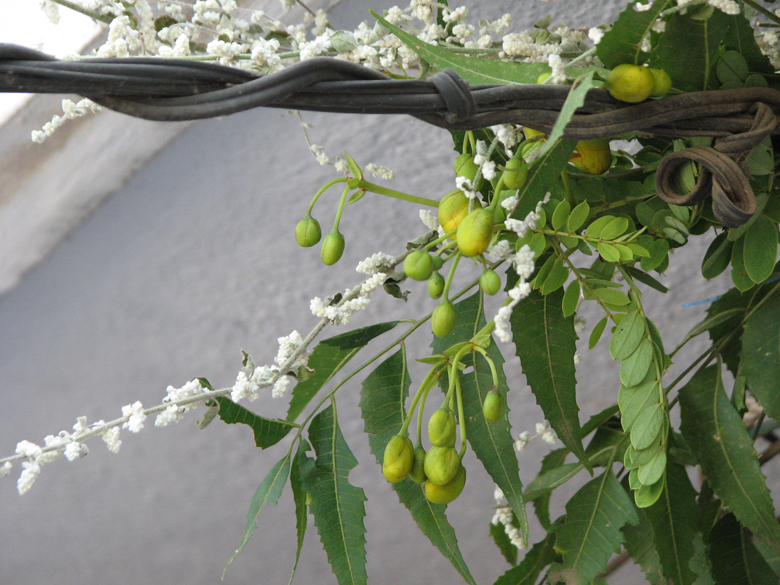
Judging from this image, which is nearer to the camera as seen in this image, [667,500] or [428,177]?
[667,500]

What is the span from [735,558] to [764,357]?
0.39ft

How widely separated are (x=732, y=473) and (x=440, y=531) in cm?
11

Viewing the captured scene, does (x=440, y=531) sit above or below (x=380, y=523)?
below

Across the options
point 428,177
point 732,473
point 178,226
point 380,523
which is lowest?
point 732,473

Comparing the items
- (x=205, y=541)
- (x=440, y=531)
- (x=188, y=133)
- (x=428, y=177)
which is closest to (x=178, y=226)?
(x=188, y=133)

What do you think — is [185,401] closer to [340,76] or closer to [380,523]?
[340,76]

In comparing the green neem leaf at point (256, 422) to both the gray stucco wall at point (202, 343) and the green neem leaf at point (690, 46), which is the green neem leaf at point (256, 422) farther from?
the gray stucco wall at point (202, 343)

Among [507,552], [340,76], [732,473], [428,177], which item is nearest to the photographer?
[340,76]

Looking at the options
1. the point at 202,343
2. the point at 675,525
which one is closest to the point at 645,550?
the point at 675,525

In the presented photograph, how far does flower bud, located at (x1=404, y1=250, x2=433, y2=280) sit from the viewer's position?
16cm

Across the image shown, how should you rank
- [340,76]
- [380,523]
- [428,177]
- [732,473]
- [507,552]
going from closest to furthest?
[340,76]
[732,473]
[507,552]
[428,177]
[380,523]

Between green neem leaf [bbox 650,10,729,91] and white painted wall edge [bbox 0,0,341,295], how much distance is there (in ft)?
1.38

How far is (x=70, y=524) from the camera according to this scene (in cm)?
72

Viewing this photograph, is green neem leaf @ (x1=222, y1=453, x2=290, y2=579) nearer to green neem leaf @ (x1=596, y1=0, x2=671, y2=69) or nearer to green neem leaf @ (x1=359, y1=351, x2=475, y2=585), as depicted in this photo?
green neem leaf @ (x1=359, y1=351, x2=475, y2=585)
